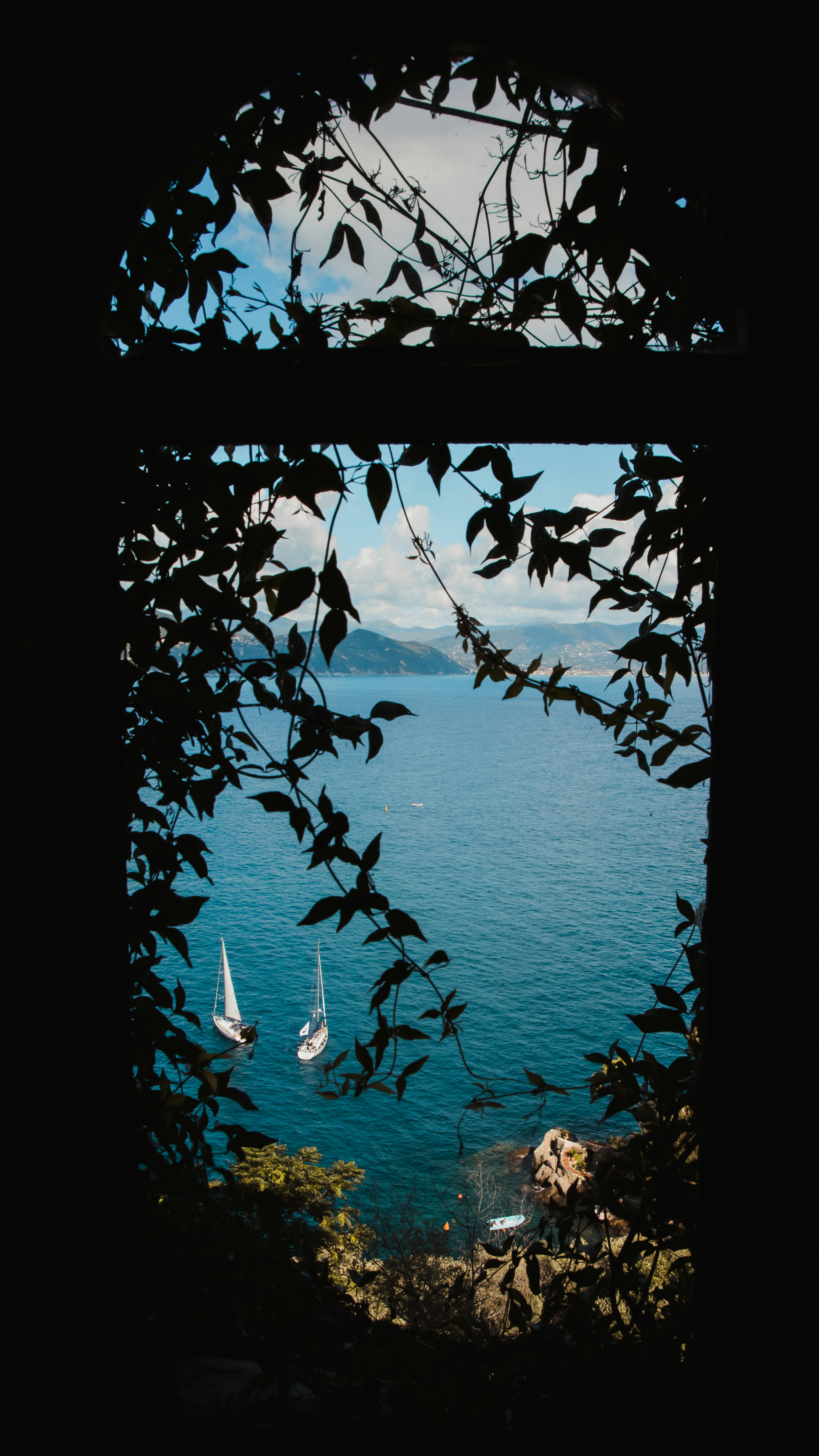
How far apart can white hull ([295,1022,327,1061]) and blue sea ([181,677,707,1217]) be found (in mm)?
731

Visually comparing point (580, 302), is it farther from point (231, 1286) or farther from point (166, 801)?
point (231, 1286)

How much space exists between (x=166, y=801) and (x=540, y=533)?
662 millimetres

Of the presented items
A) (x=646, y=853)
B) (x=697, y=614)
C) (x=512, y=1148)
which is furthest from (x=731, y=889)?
(x=646, y=853)

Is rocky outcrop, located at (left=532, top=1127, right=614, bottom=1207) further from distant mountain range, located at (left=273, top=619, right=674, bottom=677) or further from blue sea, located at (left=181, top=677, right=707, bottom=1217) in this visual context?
distant mountain range, located at (left=273, top=619, right=674, bottom=677)

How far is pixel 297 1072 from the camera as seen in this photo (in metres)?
24.8

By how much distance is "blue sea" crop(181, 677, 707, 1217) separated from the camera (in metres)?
22.3

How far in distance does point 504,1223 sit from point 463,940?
635 inches

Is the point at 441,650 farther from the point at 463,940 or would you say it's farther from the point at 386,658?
the point at 463,940

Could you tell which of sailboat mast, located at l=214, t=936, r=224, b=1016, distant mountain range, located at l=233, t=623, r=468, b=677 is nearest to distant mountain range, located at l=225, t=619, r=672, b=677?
distant mountain range, located at l=233, t=623, r=468, b=677

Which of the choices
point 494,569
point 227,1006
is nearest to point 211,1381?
point 494,569

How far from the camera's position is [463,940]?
1260 inches

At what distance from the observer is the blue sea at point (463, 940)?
877 inches

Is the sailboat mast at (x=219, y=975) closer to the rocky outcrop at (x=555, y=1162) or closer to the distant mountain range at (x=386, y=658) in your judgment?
the rocky outcrop at (x=555, y=1162)

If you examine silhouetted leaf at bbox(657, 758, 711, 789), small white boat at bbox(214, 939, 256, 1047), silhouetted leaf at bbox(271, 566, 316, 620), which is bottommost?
small white boat at bbox(214, 939, 256, 1047)
